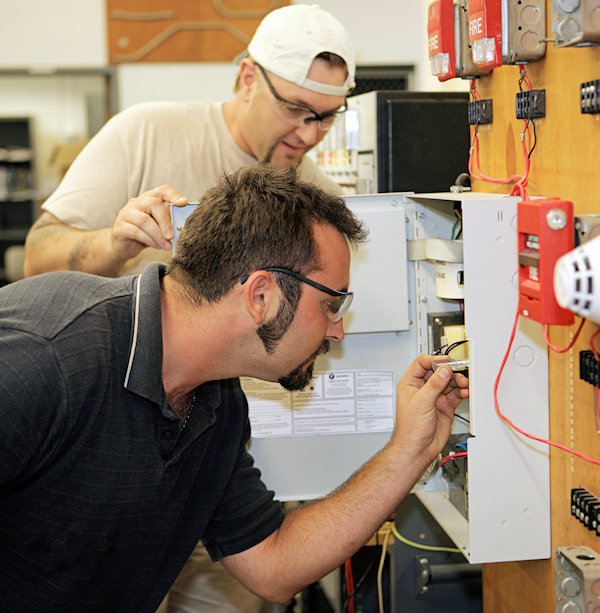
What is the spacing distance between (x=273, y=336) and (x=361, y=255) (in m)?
0.51

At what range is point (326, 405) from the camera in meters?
1.84

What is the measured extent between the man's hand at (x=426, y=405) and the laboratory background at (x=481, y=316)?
0.16ft

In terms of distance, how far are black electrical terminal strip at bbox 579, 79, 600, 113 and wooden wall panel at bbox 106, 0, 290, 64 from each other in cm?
394

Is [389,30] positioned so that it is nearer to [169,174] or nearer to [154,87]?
[154,87]

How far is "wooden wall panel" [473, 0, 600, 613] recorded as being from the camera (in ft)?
4.09

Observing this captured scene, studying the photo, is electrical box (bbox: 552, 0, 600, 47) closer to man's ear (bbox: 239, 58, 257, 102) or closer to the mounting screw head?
the mounting screw head

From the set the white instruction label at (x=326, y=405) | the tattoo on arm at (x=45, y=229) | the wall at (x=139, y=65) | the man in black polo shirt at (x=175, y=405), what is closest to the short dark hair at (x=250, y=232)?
the man in black polo shirt at (x=175, y=405)

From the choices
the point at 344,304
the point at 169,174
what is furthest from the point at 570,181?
the point at 169,174

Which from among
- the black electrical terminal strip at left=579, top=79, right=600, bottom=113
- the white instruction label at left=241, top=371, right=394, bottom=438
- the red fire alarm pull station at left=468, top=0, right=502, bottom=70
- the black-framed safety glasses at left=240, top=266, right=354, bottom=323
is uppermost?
the red fire alarm pull station at left=468, top=0, right=502, bottom=70

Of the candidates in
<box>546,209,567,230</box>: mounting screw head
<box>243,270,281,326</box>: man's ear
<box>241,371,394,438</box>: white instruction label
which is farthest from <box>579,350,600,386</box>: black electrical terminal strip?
<box>241,371,394,438</box>: white instruction label

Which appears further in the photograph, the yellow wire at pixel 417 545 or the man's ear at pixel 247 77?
the man's ear at pixel 247 77

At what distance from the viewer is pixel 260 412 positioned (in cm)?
184

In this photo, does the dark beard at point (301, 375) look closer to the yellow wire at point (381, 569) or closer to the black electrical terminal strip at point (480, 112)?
the black electrical terminal strip at point (480, 112)

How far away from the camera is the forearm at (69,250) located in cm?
180
